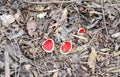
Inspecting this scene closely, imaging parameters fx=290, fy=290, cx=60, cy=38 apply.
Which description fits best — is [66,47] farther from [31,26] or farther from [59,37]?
[31,26]

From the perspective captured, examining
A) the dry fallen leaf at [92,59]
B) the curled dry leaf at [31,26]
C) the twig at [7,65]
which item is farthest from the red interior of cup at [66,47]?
the twig at [7,65]

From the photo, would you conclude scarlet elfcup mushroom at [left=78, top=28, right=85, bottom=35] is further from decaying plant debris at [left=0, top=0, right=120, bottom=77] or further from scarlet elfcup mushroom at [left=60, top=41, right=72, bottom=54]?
scarlet elfcup mushroom at [left=60, top=41, right=72, bottom=54]

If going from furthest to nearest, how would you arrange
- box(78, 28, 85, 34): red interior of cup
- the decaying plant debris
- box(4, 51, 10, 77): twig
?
box(78, 28, 85, 34): red interior of cup → the decaying plant debris → box(4, 51, 10, 77): twig

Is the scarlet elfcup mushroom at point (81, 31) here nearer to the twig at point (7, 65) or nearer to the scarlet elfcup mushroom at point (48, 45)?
the scarlet elfcup mushroom at point (48, 45)

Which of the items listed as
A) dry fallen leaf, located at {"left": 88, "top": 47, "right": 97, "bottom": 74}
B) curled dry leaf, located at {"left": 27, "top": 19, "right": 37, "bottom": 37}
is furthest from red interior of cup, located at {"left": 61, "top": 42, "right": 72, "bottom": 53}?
curled dry leaf, located at {"left": 27, "top": 19, "right": 37, "bottom": 37}

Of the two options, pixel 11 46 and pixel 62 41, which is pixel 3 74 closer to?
pixel 11 46

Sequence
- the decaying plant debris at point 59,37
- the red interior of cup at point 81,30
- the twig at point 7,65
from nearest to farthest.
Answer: the twig at point 7,65, the decaying plant debris at point 59,37, the red interior of cup at point 81,30

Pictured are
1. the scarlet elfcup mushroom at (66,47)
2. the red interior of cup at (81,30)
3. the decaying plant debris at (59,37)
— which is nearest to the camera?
the decaying plant debris at (59,37)
